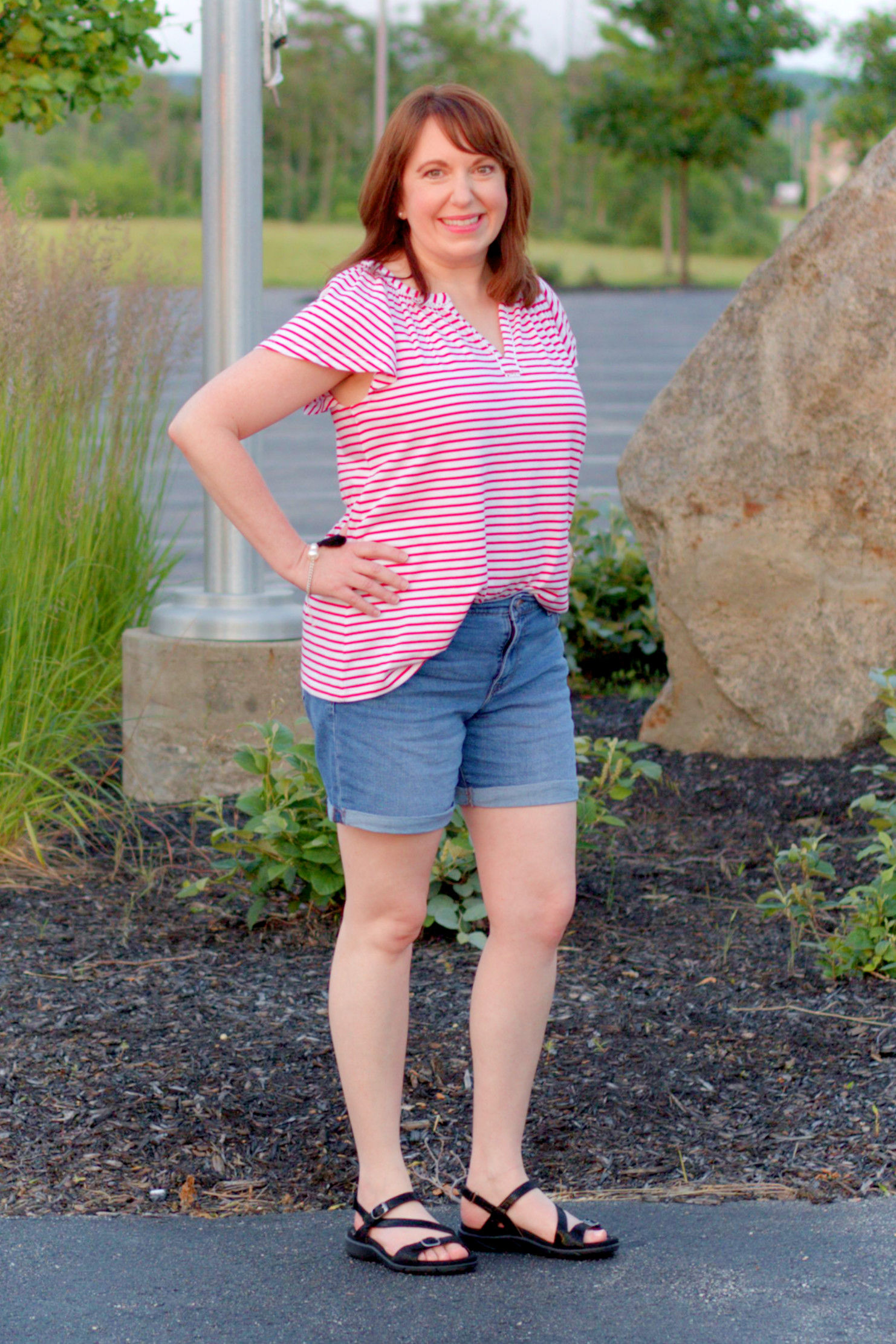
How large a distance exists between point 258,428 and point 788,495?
9.40 ft

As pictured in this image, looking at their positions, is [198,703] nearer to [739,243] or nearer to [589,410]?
[589,410]

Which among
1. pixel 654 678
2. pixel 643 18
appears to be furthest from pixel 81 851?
pixel 643 18

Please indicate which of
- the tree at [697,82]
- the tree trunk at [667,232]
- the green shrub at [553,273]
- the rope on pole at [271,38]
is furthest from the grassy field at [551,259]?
the rope on pole at [271,38]

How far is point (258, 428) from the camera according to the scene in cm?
226

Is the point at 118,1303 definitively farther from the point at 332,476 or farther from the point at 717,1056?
the point at 332,476

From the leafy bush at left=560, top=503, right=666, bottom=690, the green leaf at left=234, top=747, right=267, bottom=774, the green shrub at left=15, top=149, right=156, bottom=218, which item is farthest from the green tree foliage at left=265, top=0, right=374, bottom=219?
the green leaf at left=234, top=747, right=267, bottom=774

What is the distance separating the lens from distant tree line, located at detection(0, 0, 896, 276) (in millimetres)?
39000

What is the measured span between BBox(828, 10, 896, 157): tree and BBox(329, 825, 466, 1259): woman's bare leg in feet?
135

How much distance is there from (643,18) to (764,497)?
125ft

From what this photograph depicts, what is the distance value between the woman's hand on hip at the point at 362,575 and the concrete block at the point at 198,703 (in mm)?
2228

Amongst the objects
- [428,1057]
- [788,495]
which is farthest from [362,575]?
[788,495]

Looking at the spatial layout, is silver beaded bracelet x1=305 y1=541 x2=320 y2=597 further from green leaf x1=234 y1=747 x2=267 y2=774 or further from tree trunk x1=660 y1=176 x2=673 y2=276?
tree trunk x1=660 y1=176 x2=673 y2=276

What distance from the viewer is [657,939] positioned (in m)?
3.61

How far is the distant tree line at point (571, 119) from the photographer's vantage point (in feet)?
128
